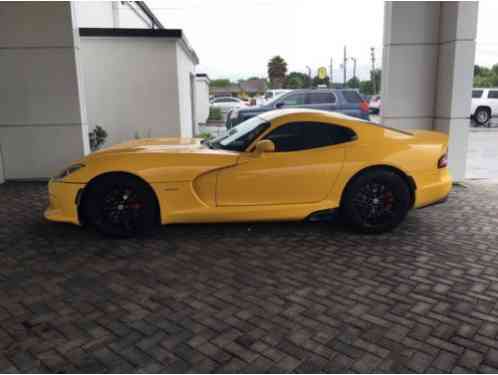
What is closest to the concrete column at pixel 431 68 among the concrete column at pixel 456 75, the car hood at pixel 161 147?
the concrete column at pixel 456 75

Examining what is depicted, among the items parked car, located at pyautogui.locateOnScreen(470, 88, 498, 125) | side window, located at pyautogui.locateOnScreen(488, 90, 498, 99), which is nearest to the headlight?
parked car, located at pyautogui.locateOnScreen(470, 88, 498, 125)

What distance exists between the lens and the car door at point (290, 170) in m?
4.98

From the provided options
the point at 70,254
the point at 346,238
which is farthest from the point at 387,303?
the point at 70,254

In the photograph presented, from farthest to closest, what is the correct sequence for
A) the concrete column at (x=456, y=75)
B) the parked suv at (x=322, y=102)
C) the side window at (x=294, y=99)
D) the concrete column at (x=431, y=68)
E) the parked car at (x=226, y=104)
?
the parked car at (x=226, y=104) < the side window at (x=294, y=99) < the parked suv at (x=322, y=102) < the concrete column at (x=431, y=68) < the concrete column at (x=456, y=75)

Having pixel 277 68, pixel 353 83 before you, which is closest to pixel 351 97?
pixel 353 83

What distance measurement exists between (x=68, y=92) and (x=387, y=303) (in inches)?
264

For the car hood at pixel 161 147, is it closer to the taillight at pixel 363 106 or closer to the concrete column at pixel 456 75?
the concrete column at pixel 456 75

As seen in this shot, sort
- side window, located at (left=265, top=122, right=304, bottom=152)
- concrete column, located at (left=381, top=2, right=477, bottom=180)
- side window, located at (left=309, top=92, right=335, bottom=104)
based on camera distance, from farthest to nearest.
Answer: side window, located at (left=309, top=92, right=335, bottom=104), concrete column, located at (left=381, top=2, right=477, bottom=180), side window, located at (left=265, top=122, right=304, bottom=152)

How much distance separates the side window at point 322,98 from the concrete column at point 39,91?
7.81 m

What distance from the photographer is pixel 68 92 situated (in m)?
8.08

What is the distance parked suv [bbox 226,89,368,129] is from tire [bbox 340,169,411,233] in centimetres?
890

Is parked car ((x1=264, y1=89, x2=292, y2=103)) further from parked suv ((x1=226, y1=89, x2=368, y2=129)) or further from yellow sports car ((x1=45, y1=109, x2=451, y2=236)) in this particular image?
yellow sports car ((x1=45, y1=109, x2=451, y2=236))

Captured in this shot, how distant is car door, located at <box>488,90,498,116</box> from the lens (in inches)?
901

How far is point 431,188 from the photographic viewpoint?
534 centimetres
